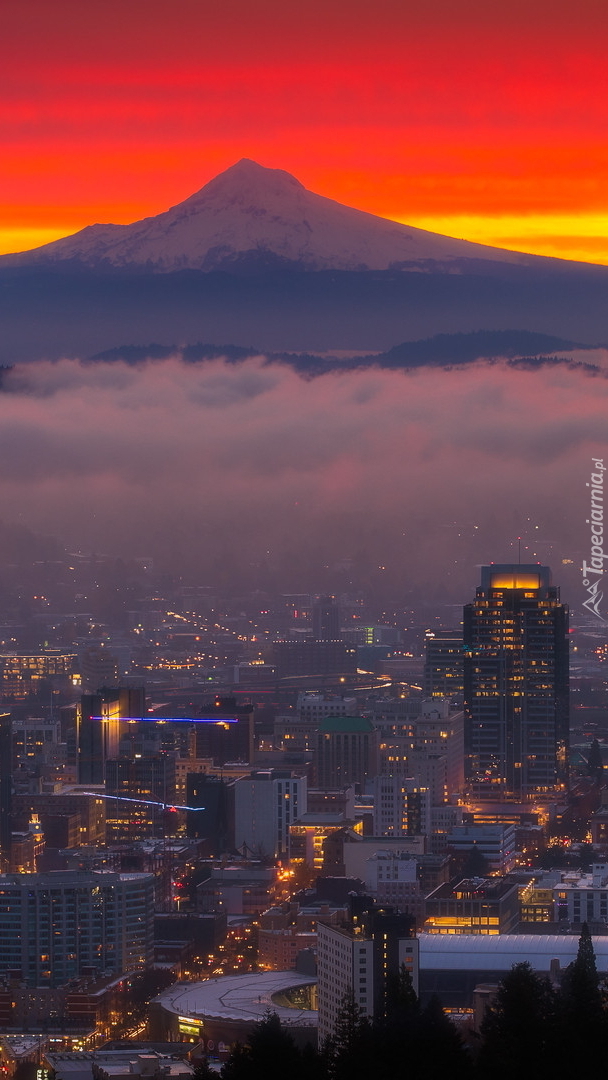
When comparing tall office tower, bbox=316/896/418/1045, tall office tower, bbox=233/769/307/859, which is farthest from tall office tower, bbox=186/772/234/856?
tall office tower, bbox=316/896/418/1045

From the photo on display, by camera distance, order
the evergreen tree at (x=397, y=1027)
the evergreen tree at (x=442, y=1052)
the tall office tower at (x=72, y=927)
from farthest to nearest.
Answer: the tall office tower at (x=72, y=927), the evergreen tree at (x=397, y=1027), the evergreen tree at (x=442, y=1052)

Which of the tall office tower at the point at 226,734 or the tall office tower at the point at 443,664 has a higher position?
the tall office tower at the point at 443,664

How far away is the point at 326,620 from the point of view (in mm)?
26562

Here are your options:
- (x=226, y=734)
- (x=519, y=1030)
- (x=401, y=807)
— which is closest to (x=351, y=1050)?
(x=519, y=1030)

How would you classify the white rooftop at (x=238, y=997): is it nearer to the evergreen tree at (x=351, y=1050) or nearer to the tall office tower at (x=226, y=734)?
the evergreen tree at (x=351, y=1050)

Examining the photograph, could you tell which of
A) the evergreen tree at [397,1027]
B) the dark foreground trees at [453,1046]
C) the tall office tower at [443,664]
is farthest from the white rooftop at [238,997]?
the tall office tower at [443,664]

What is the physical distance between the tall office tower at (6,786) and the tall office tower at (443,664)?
4.03 metres

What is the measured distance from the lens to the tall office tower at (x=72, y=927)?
16.8 meters

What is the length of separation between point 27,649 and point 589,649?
17.4 feet

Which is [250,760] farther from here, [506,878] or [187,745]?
[506,878]

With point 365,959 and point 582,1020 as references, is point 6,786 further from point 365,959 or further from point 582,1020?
point 582,1020

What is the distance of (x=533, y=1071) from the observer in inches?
412

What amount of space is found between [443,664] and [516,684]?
1.56 meters

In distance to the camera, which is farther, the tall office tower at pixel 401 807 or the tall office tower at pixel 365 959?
the tall office tower at pixel 401 807
